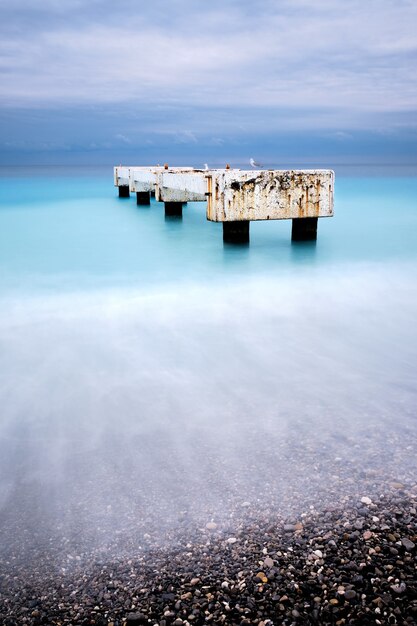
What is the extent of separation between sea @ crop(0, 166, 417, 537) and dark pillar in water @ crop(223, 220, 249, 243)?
999 millimetres

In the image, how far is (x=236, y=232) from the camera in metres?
7.66

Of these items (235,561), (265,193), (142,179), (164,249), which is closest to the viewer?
(235,561)

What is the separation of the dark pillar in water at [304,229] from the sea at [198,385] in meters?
1.22

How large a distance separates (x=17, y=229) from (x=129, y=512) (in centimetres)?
1007

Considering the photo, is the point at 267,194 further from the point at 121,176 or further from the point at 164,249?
the point at 121,176

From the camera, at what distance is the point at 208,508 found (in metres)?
1.92

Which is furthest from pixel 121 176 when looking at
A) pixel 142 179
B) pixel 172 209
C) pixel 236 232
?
pixel 236 232

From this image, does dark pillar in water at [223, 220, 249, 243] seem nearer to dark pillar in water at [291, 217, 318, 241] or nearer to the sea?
dark pillar in water at [291, 217, 318, 241]

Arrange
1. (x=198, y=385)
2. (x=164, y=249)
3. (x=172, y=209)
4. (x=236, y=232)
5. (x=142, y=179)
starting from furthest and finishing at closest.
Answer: (x=142, y=179) → (x=172, y=209) → (x=164, y=249) → (x=236, y=232) → (x=198, y=385)

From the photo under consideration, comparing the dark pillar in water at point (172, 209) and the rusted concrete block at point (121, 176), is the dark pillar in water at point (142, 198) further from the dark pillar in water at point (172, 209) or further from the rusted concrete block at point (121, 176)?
the dark pillar in water at point (172, 209)

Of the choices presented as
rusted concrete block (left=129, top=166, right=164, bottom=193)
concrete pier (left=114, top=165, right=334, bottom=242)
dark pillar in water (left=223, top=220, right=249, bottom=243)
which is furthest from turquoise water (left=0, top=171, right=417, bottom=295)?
rusted concrete block (left=129, top=166, right=164, bottom=193)

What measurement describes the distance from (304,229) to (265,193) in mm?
1497

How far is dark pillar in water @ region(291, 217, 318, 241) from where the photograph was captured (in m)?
7.90

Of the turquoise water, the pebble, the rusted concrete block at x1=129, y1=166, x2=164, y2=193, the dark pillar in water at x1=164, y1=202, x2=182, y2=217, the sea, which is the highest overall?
the rusted concrete block at x1=129, y1=166, x2=164, y2=193
